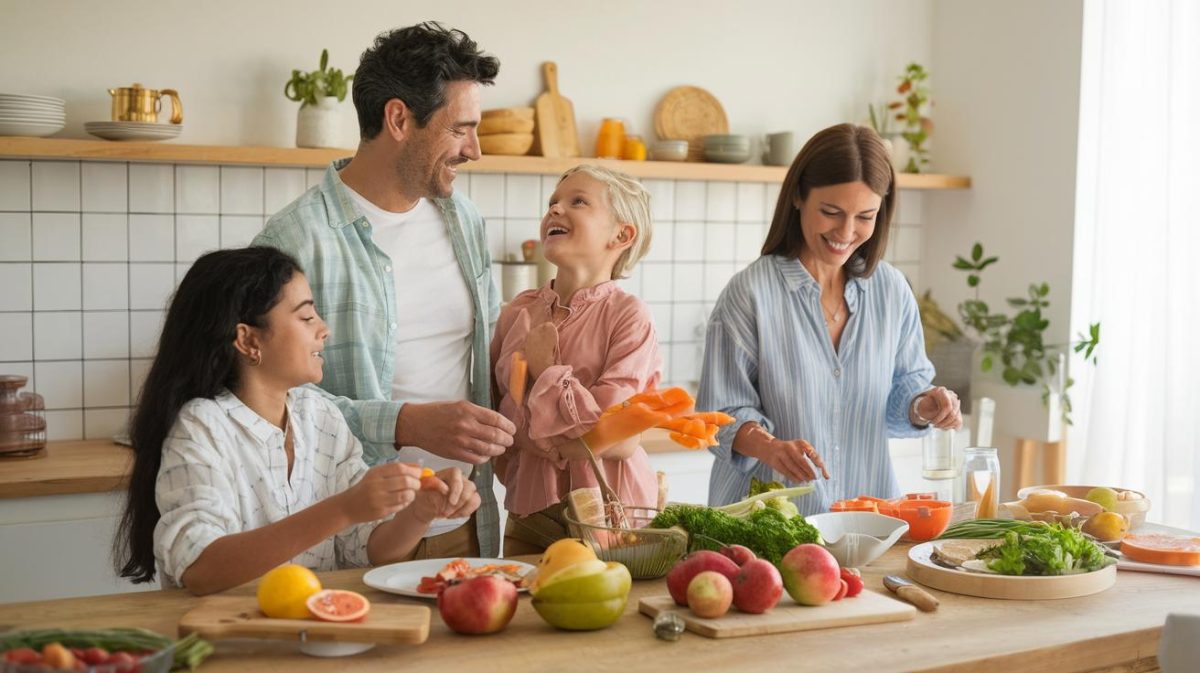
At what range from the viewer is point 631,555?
199cm

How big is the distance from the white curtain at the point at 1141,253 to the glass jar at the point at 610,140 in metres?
1.58

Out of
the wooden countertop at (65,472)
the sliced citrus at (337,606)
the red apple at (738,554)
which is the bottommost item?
the wooden countertop at (65,472)

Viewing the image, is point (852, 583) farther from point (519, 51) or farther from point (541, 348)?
point (519, 51)

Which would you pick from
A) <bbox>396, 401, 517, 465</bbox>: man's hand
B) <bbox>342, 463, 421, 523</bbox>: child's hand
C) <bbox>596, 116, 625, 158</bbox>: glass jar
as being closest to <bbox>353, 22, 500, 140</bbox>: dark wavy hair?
<bbox>396, 401, 517, 465</bbox>: man's hand

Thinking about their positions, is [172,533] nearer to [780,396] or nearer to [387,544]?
[387,544]

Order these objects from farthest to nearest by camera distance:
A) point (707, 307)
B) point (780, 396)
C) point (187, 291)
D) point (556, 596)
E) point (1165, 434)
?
point (707, 307)
point (1165, 434)
point (780, 396)
point (187, 291)
point (556, 596)

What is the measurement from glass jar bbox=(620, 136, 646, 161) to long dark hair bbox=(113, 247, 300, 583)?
230 cm

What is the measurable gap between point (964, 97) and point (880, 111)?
32cm

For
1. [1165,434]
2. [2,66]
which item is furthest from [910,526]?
[2,66]

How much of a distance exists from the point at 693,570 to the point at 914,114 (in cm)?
330

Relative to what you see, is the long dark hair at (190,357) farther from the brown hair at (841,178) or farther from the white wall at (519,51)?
the white wall at (519,51)

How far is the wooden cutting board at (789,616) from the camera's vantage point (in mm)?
1762

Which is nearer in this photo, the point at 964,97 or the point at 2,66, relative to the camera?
the point at 2,66

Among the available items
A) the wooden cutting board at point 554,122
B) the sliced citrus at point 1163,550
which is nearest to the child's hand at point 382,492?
the sliced citrus at point 1163,550
